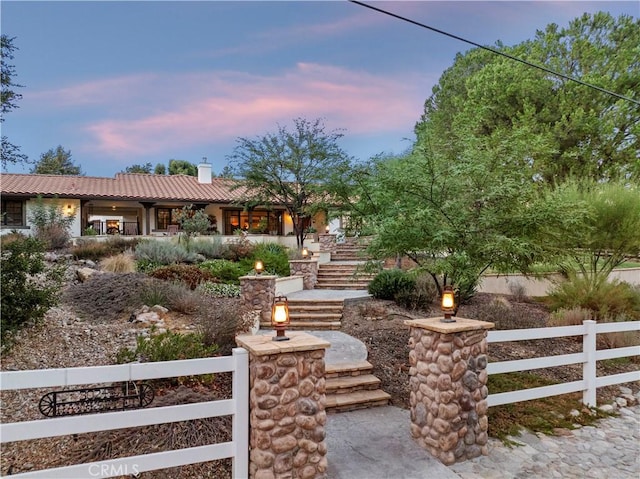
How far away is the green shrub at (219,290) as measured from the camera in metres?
8.45

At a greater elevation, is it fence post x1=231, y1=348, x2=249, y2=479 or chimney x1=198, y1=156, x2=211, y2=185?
chimney x1=198, y1=156, x2=211, y2=185

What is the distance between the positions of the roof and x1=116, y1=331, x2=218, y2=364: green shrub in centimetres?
1369

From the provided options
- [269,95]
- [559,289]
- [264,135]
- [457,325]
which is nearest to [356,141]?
[264,135]

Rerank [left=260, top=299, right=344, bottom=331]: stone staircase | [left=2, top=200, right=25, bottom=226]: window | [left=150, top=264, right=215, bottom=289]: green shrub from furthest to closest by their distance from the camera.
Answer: [left=2, top=200, right=25, bottom=226]: window → [left=150, top=264, right=215, bottom=289]: green shrub → [left=260, top=299, right=344, bottom=331]: stone staircase

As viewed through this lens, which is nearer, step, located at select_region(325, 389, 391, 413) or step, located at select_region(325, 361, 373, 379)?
step, located at select_region(325, 389, 391, 413)

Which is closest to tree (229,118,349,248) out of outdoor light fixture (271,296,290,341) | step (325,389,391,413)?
step (325,389,391,413)

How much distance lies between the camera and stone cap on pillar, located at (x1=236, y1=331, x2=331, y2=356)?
289 centimetres

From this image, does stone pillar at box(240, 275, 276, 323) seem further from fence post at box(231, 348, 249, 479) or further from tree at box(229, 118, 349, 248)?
tree at box(229, 118, 349, 248)

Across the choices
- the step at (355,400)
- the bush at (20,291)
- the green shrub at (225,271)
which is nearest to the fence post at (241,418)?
the step at (355,400)

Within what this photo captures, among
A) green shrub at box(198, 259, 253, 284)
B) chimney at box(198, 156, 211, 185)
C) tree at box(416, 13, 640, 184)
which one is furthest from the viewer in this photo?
chimney at box(198, 156, 211, 185)

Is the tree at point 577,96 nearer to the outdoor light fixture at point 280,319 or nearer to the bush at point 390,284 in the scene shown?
the bush at point 390,284

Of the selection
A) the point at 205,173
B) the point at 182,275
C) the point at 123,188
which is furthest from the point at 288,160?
the point at 123,188

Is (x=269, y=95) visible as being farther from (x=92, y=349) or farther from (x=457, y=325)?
(x=457, y=325)

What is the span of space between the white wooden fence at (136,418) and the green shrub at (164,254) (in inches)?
360
